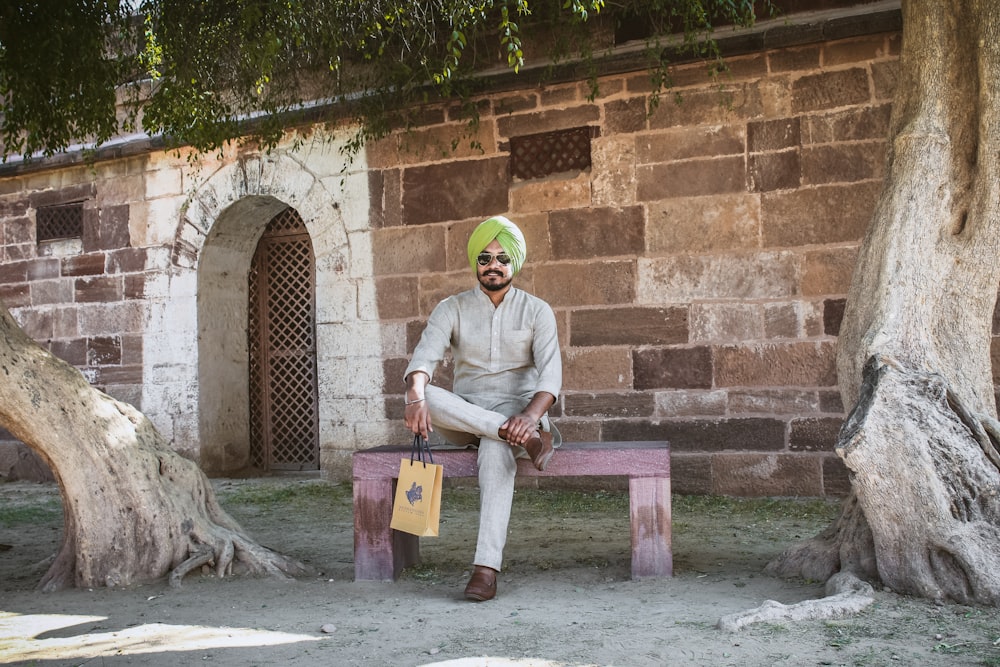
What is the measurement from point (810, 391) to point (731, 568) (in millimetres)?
2146

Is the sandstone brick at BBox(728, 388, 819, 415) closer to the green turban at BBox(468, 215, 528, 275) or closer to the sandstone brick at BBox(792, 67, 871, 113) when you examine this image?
the sandstone brick at BBox(792, 67, 871, 113)

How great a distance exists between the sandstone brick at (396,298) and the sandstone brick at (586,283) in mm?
937

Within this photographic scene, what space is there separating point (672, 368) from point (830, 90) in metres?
1.95

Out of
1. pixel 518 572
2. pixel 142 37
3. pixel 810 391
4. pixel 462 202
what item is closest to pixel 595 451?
pixel 518 572

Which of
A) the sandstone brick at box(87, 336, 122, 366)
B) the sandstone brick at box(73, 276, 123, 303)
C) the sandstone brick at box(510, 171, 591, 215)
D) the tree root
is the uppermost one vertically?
the sandstone brick at box(510, 171, 591, 215)

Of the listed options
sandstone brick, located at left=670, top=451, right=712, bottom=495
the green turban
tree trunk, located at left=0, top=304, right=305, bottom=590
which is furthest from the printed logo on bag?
sandstone brick, located at left=670, top=451, right=712, bottom=495

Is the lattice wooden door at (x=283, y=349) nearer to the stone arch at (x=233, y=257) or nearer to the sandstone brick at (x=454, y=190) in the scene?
the stone arch at (x=233, y=257)

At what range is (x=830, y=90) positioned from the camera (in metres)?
5.85

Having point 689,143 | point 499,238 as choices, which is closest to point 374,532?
point 499,238

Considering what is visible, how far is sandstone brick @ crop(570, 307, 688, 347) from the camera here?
6148 mm

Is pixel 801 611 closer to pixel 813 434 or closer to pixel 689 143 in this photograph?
pixel 813 434

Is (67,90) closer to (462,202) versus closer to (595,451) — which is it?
(462,202)

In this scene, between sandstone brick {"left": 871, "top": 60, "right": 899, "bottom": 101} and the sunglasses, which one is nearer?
the sunglasses

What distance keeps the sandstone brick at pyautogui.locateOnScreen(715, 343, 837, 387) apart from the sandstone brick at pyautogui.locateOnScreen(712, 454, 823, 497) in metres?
0.46
